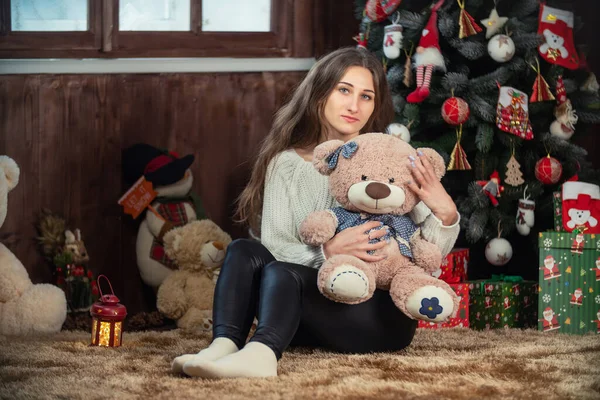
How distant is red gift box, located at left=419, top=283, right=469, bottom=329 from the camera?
2.53 metres

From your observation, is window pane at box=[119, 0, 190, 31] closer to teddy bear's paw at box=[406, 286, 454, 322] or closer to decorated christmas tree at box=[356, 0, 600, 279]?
decorated christmas tree at box=[356, 0, 600, 279]

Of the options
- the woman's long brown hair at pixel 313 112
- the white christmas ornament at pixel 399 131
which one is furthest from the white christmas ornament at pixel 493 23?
the woman's long brown hair at pixel 313 112

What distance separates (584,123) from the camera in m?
2.84

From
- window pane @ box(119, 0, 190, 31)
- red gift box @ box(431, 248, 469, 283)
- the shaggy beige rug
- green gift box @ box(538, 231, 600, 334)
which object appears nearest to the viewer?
the shaggy beige rug

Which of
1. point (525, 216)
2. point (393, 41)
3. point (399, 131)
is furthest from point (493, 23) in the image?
point (525, 216)

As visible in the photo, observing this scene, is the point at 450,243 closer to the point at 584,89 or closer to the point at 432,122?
the point at 432,122

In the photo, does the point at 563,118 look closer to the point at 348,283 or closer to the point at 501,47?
the point at 501,47

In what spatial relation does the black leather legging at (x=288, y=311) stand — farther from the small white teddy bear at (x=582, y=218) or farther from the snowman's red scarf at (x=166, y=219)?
the snowman's red scarf at (x=166, y=219)

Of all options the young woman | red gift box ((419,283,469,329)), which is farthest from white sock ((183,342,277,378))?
red gift box ((419,283,469,329))

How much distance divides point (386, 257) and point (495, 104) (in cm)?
99

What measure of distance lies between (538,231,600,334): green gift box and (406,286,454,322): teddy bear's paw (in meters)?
0.78

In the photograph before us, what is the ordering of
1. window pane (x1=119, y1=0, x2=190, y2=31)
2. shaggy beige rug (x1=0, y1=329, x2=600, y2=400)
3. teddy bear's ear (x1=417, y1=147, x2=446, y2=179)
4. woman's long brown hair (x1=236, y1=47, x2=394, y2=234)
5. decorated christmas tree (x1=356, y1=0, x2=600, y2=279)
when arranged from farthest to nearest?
1. window pane (x1=119, y1=0, x2=190, y2=31)
2. decorated christmas tree (x1=356, y1=0, x2=600, y2=279)
3. woman's long brown hair (x1=236, y1=47, x2=394, y2=234)
4. teddy bear's ear (x1=417, y1=147, x2=446, y2=179)
5. shaggy beige rug (x1=0, y1=329, x2=600, y2=400)

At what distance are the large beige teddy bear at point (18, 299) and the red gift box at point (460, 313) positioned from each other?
109cm

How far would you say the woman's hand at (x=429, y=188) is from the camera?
191 centimetres
